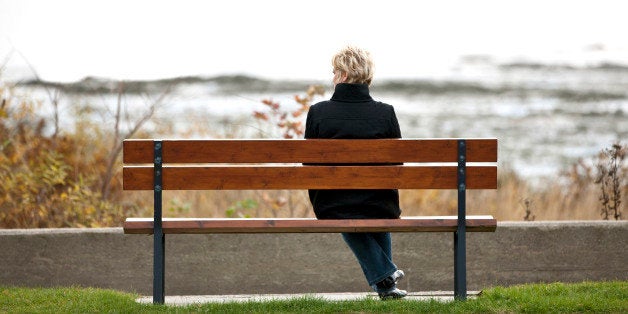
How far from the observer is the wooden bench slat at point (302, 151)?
18.0 ft

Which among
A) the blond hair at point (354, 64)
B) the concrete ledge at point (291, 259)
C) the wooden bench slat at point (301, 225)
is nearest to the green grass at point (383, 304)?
the wooden bench slat at point (301, 225)

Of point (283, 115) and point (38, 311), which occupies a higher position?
point (283, 115)

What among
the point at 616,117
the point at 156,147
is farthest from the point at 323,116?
the point at 616,117

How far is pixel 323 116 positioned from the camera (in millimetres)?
5691

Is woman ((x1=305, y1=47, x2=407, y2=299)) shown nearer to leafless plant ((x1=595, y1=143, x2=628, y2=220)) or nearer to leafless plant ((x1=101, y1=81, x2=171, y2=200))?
leafless plant ((x1=595, y1=143, x2=628, y2=220))

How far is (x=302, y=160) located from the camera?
551cm

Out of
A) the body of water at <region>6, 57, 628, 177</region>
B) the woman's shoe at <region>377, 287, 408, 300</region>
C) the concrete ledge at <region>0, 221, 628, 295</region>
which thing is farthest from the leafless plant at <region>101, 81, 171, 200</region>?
the body of water at <region>6, 57, 628, 177</region>

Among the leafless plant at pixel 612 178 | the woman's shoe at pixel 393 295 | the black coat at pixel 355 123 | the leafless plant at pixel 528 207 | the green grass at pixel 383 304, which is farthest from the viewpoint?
the leafless plant at pixel 528 207

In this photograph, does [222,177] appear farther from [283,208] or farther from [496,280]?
[283,208]

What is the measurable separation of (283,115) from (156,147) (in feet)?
9.92

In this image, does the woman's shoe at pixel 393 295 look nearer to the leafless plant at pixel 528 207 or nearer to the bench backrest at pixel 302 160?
the bench backrest at pixel 302 160

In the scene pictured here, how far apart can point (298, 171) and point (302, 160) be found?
0.22ft

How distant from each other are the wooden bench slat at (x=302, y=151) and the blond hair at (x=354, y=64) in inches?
15.8

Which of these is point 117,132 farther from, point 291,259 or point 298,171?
point 298,171
